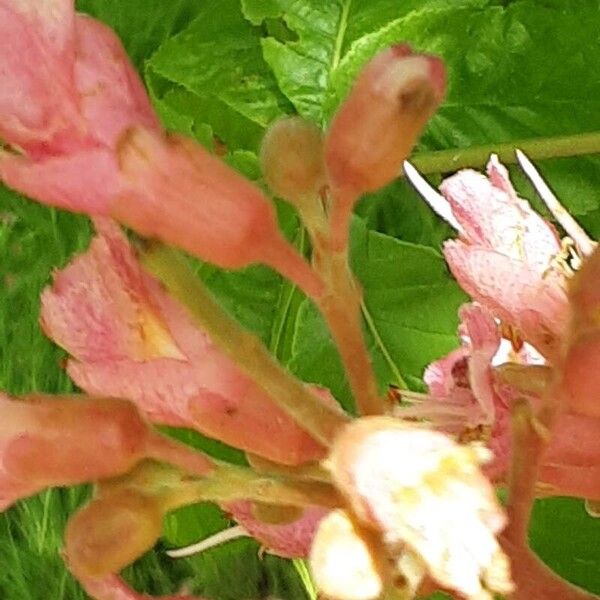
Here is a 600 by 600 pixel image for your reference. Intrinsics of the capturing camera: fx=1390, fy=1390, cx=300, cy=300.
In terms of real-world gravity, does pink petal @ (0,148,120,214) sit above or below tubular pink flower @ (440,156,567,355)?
above

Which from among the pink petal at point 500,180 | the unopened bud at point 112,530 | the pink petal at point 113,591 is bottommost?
the pink petal at point 113,591

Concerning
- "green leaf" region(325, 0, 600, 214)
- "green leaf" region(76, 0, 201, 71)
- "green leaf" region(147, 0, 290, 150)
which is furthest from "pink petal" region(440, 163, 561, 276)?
"green leaf" region(76, 0, 201, 71)

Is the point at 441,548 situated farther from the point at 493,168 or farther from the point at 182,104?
the point at 182,104

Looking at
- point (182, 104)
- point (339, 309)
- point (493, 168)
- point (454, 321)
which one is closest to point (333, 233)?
point (339, 309)

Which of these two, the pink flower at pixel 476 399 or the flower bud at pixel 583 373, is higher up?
the flower bud at pixel 583 373

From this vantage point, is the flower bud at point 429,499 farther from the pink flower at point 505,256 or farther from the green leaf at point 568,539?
the green leaf at point 568,539

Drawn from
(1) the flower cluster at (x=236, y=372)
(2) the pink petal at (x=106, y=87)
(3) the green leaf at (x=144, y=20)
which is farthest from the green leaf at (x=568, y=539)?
(3) the green leaf at (x=144, y=20)

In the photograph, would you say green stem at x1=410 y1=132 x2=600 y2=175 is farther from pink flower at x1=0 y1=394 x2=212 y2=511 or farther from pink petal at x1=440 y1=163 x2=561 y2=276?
pink flower at x1=0 y1=394 x2=212 y2=511
